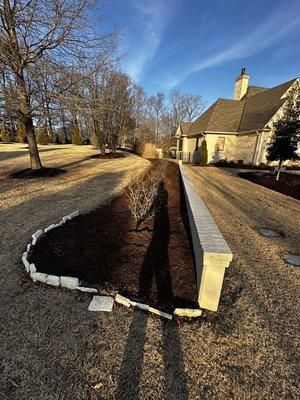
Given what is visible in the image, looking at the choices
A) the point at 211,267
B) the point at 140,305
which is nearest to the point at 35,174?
the point at 140,305

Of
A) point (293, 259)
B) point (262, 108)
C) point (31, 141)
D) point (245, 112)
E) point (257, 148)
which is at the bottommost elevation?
point (293, 259)

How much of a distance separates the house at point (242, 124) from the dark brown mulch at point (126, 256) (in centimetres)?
1760

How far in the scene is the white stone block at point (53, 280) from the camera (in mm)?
2977

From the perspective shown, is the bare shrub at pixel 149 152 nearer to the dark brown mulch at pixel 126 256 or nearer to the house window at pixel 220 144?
the house window at pixel 220 144

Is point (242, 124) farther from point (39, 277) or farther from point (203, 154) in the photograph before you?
point (39, 277)

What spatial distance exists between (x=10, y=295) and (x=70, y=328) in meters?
1.06

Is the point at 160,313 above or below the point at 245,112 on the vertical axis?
below

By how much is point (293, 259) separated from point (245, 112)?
22550mm

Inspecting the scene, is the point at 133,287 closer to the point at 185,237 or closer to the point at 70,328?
the point at 70,328

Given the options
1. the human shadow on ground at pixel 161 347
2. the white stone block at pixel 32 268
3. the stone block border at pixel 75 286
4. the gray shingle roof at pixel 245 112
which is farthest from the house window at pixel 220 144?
the white stone block at pixel 32 268

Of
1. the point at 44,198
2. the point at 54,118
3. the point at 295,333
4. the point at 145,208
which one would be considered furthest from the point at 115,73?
the point at 295,333

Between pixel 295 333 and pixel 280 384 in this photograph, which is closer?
pixel 280 384

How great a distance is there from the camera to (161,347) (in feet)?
7.23

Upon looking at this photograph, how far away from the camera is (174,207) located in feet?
20.9
